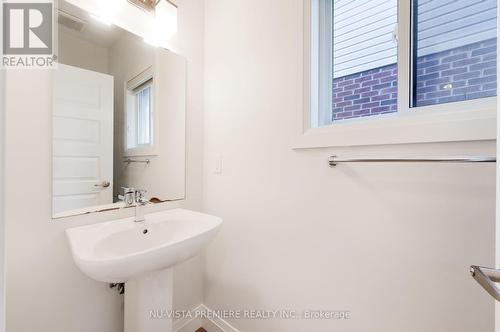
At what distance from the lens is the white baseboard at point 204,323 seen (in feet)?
4.70

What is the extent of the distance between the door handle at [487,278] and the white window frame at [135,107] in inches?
53.7

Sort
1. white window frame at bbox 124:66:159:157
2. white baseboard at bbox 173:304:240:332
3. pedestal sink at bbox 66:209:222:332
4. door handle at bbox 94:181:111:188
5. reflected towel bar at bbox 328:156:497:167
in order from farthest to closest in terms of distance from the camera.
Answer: white baseboard at bbox 173:304:240:332 < white window frame at bbox 124:66:159:157 < door handle at bbox 94:181:111:188 < pedestal sink at bbox 66:209:222:332 < reflected towel bar at bbox 328:156:497:167

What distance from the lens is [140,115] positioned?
4.19 feet

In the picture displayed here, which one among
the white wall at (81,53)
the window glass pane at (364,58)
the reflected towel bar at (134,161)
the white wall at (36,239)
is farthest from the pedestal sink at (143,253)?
the window glass pane at (364,58)

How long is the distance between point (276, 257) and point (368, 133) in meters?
0.77

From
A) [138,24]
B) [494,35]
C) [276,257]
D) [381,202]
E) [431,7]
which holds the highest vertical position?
[138,24]

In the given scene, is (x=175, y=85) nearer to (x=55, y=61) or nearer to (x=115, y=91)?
(x=115, y=91)

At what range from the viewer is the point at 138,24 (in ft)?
4.09

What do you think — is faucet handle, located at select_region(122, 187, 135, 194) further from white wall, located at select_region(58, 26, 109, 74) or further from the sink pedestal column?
white wall, located at select_region(58, 26, 109, 74)

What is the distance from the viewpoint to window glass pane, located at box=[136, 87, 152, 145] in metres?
1.27

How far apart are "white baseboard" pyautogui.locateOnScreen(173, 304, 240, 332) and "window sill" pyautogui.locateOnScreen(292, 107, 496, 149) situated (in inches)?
49.1

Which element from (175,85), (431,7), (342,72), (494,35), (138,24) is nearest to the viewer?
(494,35)

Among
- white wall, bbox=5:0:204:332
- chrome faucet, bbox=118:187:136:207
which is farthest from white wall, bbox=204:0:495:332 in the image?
white wall, bbox=5:0:204:332

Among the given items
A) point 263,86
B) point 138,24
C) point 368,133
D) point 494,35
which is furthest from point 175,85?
point 494,35
